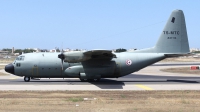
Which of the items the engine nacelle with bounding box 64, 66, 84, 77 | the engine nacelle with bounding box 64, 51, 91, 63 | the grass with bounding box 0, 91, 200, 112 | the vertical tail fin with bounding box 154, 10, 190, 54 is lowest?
the grass with bounding box 0, 91, 200, 112

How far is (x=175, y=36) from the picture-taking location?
3028 cm

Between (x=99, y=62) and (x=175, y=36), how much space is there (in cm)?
803

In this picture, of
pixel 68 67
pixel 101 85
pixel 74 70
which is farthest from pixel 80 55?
pixel 101 85

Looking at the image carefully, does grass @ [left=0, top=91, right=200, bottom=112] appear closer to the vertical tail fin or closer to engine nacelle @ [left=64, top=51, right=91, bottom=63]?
engine nacelle @ [left=64, top=51, right=91, bottom=63]

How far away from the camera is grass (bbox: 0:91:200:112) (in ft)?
49.2

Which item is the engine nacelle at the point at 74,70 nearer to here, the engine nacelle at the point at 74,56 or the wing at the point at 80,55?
the wing at the point at 80,55

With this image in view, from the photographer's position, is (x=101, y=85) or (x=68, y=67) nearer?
(x=101, y=85)

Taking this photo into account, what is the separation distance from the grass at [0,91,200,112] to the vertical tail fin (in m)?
9.36

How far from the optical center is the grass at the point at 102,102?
15000mm

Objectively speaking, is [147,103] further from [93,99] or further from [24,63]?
[24,63]

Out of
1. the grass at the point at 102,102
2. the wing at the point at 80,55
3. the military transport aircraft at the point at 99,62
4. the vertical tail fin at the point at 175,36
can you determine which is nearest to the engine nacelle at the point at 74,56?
the wing at the point at 80,55

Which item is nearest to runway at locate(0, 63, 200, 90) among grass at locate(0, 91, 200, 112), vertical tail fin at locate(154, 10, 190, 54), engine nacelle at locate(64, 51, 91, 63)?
engine nacelle at locate(64, 51, 91, 63)

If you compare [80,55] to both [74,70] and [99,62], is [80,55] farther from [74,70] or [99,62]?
[99,62]

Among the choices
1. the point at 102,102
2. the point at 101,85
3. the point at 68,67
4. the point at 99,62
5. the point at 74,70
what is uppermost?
the point at 99,62
